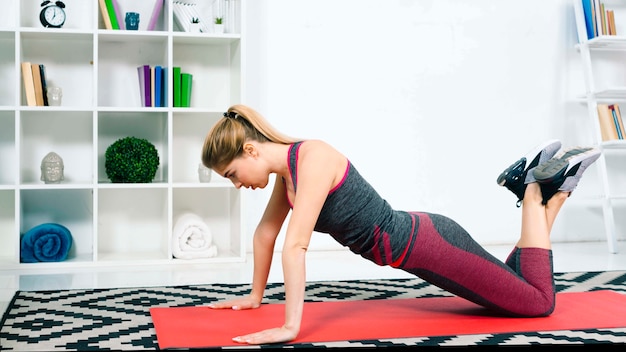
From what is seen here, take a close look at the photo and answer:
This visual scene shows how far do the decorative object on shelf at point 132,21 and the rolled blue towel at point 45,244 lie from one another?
1.07m

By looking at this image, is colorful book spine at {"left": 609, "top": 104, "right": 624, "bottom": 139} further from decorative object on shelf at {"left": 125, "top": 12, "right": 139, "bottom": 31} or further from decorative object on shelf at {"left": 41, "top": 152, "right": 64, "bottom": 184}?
decorative object on shelf at {"left": 41, "top": 152, "right": 64, "bottom": 184}

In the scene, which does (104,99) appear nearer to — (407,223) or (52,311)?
(52,311)

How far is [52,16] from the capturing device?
399 centimetres

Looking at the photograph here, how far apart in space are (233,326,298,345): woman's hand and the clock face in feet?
8.21

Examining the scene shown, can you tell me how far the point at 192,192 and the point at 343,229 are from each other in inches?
85.9

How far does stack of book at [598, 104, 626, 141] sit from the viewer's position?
4637 mm

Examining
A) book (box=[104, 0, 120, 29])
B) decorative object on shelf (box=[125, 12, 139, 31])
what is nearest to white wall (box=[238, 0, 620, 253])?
decorative object on shelf (box=[125, 12, 139, 31])

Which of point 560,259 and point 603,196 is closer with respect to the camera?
point 560,259

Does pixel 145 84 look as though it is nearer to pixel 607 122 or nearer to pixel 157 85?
pixel 157 85

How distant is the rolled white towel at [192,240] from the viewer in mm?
4074

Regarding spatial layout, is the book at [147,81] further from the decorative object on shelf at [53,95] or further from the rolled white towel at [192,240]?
the rolled white towel at [192,240]

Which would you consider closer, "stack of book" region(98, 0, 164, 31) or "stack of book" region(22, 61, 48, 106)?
"stack of book" region(22, 61, 48, 106)

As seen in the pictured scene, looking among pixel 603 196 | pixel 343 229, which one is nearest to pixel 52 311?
pixel 343 229

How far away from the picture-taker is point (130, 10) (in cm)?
421
